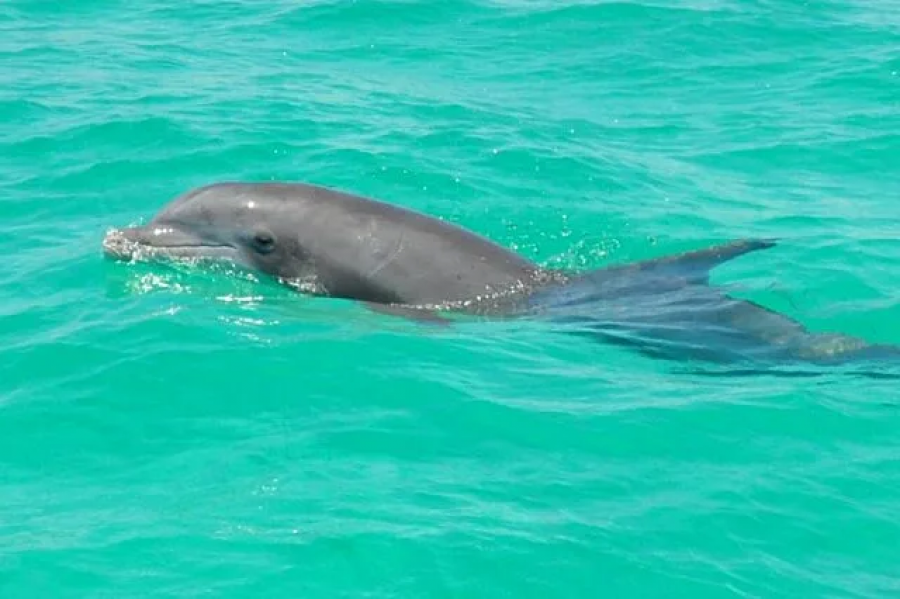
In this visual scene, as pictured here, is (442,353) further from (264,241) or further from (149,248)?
(149,248)

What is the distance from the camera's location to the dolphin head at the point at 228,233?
38.0 ft

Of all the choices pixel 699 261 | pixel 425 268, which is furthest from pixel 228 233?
pixel 699 261

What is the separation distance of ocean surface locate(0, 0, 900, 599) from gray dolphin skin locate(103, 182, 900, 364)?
0.75ft

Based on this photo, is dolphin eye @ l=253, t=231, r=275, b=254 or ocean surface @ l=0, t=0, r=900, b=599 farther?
dolphin eye @ l=253, t=231, r=275, b=254

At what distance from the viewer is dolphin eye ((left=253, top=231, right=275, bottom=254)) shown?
11.6 metres

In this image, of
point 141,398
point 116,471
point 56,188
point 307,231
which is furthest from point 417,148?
point 116,471

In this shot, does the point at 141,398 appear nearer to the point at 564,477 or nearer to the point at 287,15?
the point at 564,477

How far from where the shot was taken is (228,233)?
11.7 m

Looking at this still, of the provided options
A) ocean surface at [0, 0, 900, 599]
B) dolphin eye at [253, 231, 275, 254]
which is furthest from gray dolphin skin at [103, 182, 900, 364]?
ocean surface at [0, 0, 900, 599]

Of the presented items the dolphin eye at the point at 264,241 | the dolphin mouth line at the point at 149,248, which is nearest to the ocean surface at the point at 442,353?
the dolphin mouth line at the point at 149,248

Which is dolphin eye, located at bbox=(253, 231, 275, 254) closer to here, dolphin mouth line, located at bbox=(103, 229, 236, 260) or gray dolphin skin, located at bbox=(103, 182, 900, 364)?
gray dolphin skin, located at bbox=(103, 182, 900, 364)

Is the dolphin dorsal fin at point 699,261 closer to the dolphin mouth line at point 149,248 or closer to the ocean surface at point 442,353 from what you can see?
the ocean surface at point 442,353

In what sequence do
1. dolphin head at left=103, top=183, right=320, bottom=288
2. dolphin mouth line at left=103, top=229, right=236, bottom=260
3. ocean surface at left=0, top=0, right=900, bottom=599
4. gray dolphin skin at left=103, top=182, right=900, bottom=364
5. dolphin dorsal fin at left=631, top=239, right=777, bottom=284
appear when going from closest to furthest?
ocean surface at left=0, top=0, right=900, bottom=599
gray dolphin skin at left=103, top=182, right=900, bottom=364
dolphin dorsal fin at left=631, top=239, right=777, bottom=284
dolphin head at left=103, top=183, right=320, bottom=288
dolphin mouth line at left=103, top=229, right=236, bottom=260

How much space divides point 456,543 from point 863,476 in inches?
102
